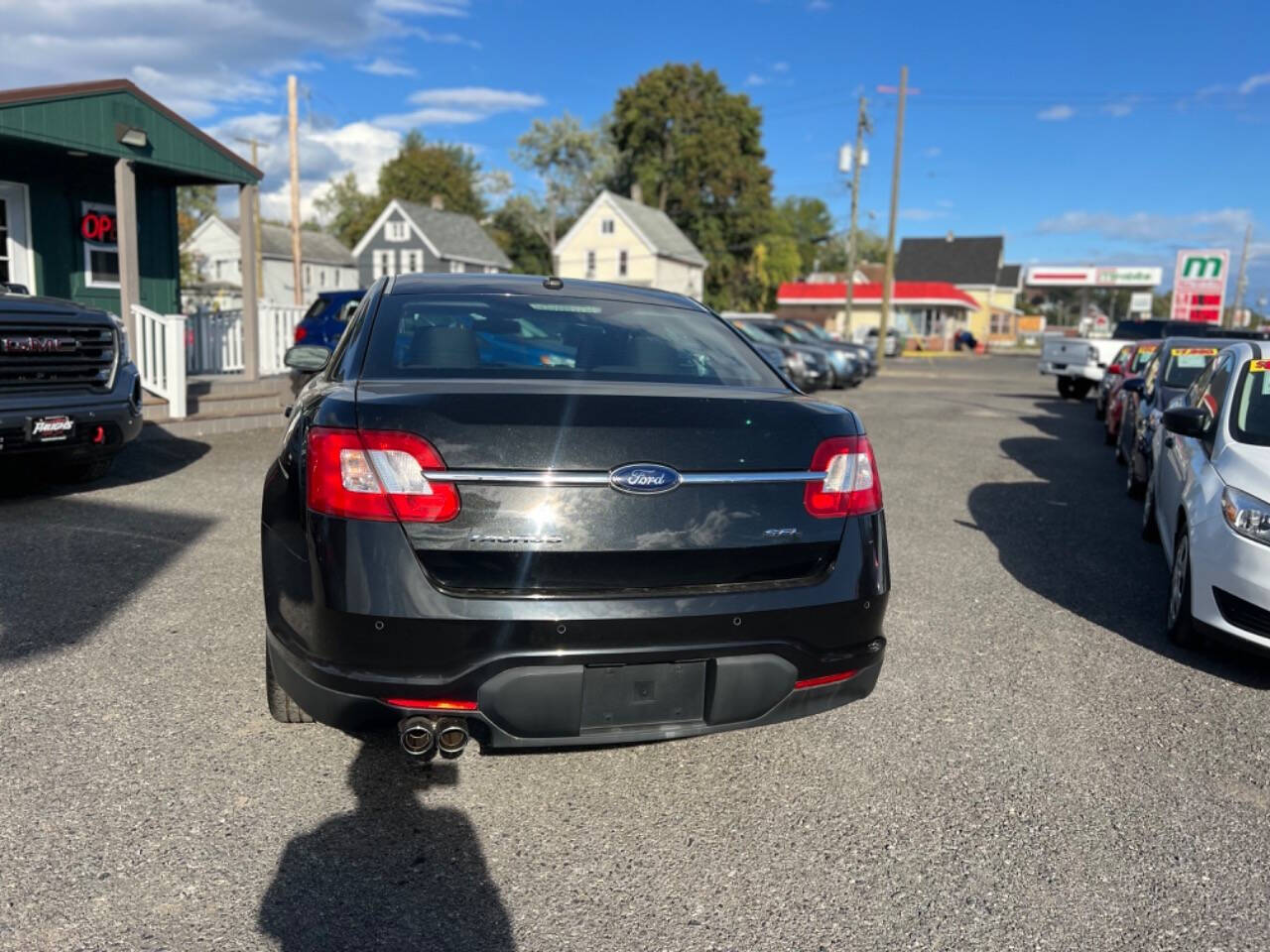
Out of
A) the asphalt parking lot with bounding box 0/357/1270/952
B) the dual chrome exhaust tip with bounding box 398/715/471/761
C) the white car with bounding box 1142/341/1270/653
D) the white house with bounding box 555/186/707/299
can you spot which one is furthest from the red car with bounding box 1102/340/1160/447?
the white house with bounding box 555/186/707/299

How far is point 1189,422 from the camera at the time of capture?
5.42 meters

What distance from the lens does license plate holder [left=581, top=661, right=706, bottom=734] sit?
2.70 meters

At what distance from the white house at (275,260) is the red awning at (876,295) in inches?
1153

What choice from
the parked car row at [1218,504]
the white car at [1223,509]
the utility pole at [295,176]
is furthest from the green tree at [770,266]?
the white car at [1223,509]

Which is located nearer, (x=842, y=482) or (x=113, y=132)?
(x=842, y=482)

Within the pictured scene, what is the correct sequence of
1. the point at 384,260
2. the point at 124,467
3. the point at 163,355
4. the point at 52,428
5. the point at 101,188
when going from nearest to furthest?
1. the point at 52,428
2. the point at 124,467
3. the point at 163,355
4. the point at 101,188
5. the point at 384,260

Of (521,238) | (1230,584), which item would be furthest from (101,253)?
(521,238)

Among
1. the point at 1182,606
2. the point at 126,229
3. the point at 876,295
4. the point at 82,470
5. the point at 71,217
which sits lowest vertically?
the point at 82,470

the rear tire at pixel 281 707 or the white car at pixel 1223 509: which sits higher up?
the white car at pixel 1223 509

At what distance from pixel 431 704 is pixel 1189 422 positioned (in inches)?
178

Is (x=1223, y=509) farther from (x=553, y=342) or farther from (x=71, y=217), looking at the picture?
(x=71, y=217)

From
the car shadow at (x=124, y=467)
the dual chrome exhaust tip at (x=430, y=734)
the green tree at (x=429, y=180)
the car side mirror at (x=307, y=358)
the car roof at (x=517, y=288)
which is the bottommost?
the car shadow at (x=124, y=467)

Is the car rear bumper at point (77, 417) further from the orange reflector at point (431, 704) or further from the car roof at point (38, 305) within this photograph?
the orange reflector at point (431, 704)

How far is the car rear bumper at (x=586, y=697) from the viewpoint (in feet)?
8.72
